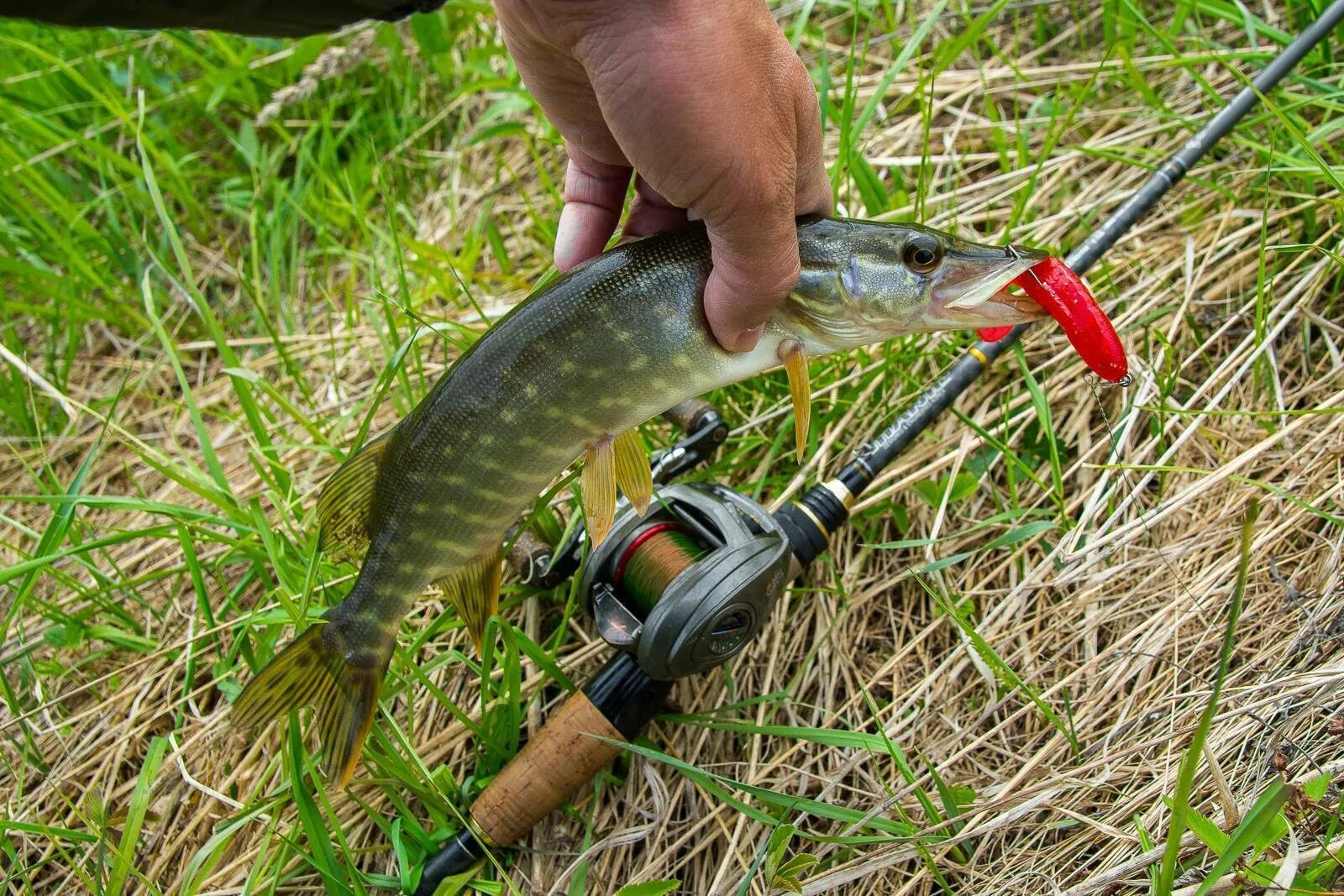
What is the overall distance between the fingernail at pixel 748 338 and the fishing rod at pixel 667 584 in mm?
433

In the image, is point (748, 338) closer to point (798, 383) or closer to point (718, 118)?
point (798, 383)

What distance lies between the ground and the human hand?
2.47ft

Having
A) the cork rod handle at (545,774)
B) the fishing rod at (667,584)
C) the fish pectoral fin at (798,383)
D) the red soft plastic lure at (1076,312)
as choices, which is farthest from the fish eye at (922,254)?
the cork rod handle at (545,774)

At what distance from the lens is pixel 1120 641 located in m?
2.11

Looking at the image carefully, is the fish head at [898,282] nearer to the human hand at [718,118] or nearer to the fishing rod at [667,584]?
the human hand at [718,118]

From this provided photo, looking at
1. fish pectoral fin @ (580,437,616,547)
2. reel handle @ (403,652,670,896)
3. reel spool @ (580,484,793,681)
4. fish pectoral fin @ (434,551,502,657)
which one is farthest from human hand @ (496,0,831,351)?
reel handle @ (403,652,670,896)

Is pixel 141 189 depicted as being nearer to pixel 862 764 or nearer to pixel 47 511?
pixel 47 511

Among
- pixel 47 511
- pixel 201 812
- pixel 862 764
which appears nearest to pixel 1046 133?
pixel 862 764

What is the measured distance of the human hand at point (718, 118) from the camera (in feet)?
5.10

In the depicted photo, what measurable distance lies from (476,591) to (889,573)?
1.08 m

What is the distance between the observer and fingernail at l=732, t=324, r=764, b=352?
184 cm

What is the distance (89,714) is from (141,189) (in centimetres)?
228

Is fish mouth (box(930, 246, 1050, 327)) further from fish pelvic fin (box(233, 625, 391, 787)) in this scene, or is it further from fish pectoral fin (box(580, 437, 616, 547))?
fish pelvic fin (box(233, 625, 391, 787))

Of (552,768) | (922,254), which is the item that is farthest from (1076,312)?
(552,768)
